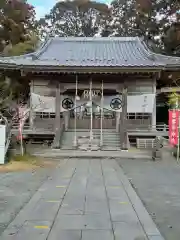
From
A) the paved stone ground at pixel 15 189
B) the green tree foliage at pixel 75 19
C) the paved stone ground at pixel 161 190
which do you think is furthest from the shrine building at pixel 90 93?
the green tree foliage at pixel 75 19

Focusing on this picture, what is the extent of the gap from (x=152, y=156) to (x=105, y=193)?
7.13 m

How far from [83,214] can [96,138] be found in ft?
38.8

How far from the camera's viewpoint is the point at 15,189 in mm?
6887

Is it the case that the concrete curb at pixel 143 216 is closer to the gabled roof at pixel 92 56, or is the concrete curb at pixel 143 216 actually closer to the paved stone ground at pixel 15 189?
the paved stone ground at pixel 15 189

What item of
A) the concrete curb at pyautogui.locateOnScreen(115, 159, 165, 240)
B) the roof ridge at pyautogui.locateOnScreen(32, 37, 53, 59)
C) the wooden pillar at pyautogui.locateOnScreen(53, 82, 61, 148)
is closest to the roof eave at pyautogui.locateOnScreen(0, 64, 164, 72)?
the wooden pillar at pyautogui.locateOnScreen(53, 82, 61, 148)

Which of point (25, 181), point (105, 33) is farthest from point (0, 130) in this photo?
point (105, 33)

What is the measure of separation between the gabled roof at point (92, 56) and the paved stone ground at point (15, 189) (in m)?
7.34

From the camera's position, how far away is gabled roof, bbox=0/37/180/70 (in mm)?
15406

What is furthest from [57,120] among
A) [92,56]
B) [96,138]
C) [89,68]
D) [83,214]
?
[83,214]

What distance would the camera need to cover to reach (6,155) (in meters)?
11.2

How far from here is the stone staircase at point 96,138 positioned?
15.8m

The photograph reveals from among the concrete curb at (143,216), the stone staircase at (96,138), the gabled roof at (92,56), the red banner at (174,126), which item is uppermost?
the gabled roof at (92,56)

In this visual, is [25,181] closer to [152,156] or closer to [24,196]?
[24,196]

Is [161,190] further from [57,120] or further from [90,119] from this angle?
[90,119]
